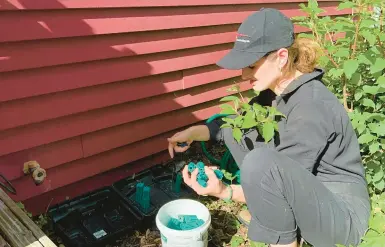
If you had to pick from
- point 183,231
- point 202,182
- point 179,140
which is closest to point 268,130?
point 202,182

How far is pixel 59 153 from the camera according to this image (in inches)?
115

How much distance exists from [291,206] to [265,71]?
2.55 feet

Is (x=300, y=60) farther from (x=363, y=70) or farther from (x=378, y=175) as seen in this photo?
(x=378, y=175)

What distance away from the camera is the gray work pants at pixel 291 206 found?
1889mm

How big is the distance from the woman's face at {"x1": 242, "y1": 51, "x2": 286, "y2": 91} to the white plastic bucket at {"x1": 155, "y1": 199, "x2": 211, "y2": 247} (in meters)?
0.84

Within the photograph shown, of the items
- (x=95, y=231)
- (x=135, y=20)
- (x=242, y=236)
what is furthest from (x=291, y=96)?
(x=95, y=231)

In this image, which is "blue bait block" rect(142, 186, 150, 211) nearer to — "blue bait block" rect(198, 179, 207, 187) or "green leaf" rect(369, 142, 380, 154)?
"blue bait block" rect(198, 179, 207, 187)

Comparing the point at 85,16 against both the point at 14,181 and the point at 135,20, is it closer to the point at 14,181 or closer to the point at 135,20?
the point at 135,20

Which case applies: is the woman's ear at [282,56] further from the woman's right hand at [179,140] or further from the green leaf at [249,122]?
the woman's right hand at [179,140]

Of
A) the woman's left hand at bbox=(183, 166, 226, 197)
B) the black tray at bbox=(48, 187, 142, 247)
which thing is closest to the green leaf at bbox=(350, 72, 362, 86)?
the woman's left hand at bbox=(183, 166, 226, 197)

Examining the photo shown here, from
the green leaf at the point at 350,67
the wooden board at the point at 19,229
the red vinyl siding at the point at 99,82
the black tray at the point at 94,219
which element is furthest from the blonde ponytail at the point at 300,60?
the wooden board at the point at 19,229

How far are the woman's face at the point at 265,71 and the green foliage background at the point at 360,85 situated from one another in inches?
6.5

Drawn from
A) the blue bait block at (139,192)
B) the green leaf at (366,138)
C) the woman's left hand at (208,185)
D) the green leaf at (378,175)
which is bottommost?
the blue bait block at (139,192)

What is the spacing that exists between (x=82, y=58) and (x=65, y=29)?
0.79 feet
